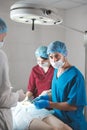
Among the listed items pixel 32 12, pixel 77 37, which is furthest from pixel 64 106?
pixel 77 37

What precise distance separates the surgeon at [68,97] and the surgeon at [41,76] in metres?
0.52

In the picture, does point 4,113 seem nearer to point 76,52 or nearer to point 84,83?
point 84,83

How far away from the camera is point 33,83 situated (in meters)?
2.61

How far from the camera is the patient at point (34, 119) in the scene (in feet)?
5.52

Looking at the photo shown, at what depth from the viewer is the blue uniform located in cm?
178

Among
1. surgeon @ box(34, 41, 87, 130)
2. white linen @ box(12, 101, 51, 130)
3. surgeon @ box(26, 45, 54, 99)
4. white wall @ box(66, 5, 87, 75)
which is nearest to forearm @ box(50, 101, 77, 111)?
surgeon @ box(34, 41, 87, 130)

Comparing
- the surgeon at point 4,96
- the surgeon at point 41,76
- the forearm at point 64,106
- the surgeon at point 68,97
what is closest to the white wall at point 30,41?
the surgeon at point 41,76

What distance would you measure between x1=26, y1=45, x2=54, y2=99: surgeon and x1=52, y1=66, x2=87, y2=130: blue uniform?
0.56 m

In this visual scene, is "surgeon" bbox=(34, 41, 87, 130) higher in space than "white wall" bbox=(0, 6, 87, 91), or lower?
lower

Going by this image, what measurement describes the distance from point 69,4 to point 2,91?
2.29 m

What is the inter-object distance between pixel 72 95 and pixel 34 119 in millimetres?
357

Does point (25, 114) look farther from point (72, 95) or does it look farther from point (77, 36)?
point (77, 36)

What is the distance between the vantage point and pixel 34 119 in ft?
5.84

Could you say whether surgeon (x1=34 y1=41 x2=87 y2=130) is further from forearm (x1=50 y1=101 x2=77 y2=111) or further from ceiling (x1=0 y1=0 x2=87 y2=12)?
ceiling (x1=0 y1=0 x2=87 y2=12)
